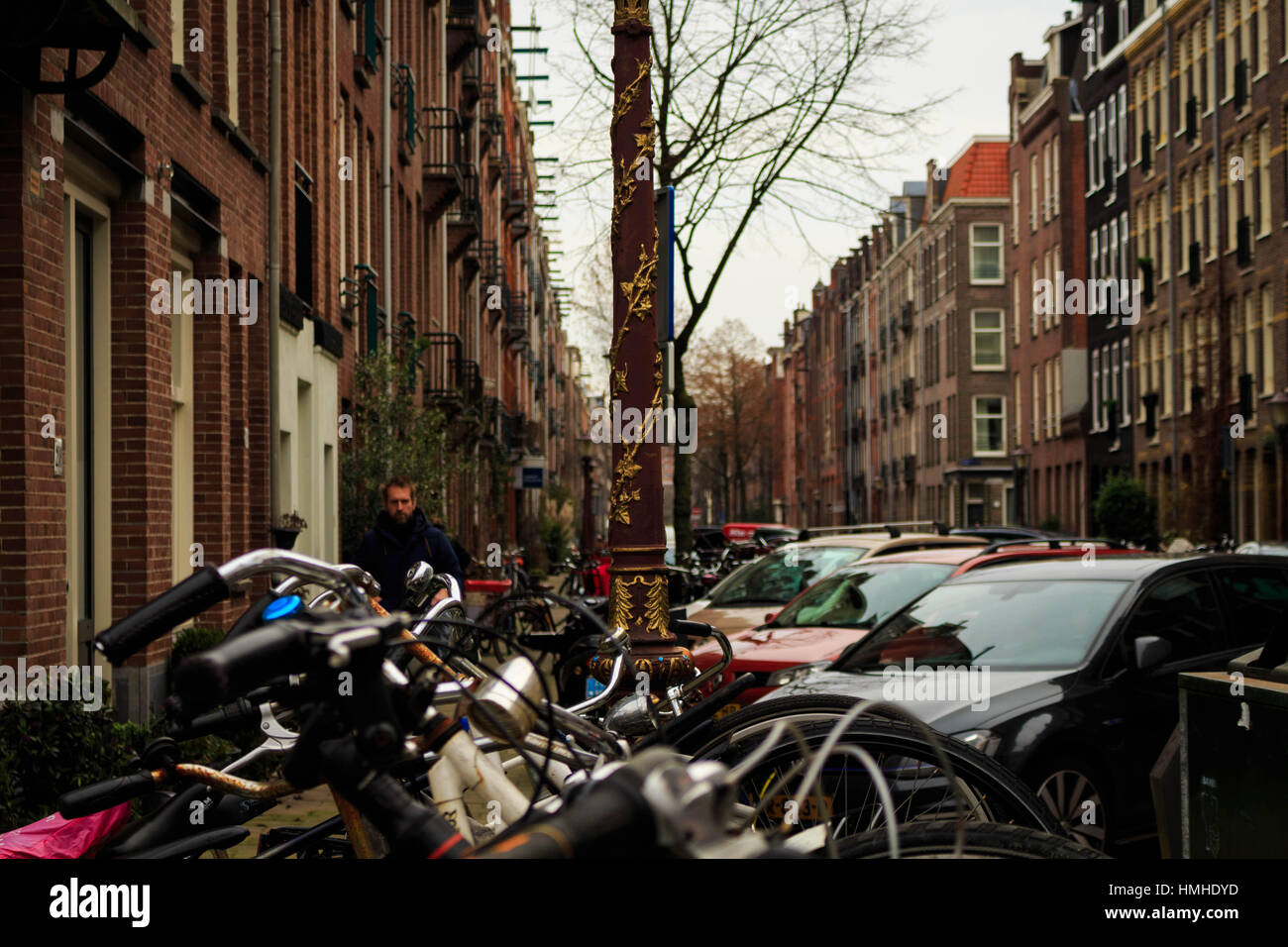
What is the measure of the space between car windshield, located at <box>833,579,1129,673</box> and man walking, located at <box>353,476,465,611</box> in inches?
126

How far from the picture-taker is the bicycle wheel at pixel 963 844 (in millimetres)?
2336

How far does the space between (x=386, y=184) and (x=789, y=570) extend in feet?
36.7

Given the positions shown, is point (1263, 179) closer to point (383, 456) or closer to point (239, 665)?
point (383, 456)

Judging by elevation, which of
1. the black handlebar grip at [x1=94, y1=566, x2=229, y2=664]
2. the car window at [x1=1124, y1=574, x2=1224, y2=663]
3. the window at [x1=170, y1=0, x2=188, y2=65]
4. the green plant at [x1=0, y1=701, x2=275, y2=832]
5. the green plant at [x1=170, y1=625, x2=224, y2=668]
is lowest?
the green plant at [x1=0, y1=701, x2=275, y2=832]

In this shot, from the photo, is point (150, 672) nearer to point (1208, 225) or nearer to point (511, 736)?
point (511, 736)

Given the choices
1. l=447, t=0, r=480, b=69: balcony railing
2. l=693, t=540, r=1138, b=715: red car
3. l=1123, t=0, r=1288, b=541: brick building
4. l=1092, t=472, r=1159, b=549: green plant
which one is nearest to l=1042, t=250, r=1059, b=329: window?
l=1123, t=0, r=1288, b=541: brick building

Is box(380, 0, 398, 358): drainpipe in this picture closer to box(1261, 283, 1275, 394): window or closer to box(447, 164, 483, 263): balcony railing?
box(447, 164, 483, 263): balcony railing

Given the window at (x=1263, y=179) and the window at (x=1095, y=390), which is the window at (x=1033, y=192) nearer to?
the window at (x=1095, y=390)

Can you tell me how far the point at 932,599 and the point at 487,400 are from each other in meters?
31.1

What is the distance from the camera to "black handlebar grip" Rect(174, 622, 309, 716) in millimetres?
1887

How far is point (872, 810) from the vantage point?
3365 mm

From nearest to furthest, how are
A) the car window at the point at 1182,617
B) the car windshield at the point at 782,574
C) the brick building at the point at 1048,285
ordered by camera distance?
1. the car window at the point at 1182,617
2. the car windshield at the point at 782,574
3. the brick building at the point at 1048,285

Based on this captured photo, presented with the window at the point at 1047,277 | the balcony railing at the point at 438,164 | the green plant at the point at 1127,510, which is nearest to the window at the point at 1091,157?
the window at the point at 1047,277

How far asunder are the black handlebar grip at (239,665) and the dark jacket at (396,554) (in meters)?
8.32
